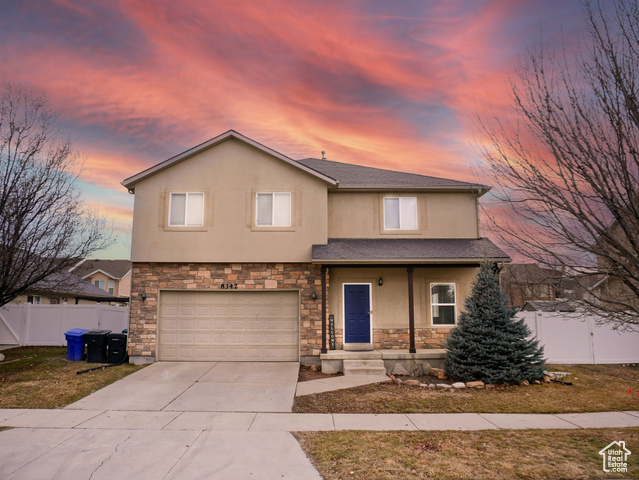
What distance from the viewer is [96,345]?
13297mm

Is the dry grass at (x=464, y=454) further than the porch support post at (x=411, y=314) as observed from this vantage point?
No

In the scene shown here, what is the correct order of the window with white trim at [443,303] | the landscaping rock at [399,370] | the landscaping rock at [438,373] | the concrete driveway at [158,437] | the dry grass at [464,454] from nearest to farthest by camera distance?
the dry grass at [464,454]
the concrete driveway at [158,437]
the landscaping rock at [438,373]
the landscaping rock at [399,370]
the window with white trim at [443,303]

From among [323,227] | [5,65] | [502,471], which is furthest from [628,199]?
[5,65]

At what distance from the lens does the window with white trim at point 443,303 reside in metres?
14.0

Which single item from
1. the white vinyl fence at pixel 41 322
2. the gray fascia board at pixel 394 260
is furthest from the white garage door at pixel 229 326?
the white vinyl fence at pixel 41 322

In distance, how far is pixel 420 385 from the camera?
1058cm

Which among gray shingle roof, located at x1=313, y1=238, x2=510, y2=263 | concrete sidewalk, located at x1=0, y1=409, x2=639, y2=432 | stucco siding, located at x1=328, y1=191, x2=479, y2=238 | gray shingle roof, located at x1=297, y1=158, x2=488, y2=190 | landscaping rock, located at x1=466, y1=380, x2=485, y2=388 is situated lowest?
concrete sidewalk, located at x1=0, y1=409, x2=639, y2=432

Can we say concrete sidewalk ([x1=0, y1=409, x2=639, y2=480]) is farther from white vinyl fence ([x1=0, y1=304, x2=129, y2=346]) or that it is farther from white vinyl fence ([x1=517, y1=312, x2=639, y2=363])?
white vinyl fence ([x1=0, y1=304, x2=129, y2=346])

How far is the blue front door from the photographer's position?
13.6 meters

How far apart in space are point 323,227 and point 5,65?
35.8 ft

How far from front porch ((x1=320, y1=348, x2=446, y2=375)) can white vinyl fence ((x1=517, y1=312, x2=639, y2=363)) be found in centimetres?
431

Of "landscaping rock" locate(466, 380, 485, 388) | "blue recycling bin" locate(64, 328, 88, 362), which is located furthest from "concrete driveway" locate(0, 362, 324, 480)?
"landscaping rock" locate(466, 380, 485, 388)

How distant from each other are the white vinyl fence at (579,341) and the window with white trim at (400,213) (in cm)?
509

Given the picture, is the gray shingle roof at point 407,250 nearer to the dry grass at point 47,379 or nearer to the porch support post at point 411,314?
the porch support post at point 411,314
